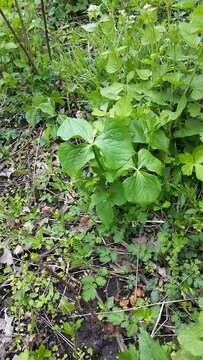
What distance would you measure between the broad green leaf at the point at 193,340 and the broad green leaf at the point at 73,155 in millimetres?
754

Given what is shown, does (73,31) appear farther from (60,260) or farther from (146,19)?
(60,260)

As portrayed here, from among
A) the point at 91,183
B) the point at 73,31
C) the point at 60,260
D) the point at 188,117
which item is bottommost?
the point at 60,260

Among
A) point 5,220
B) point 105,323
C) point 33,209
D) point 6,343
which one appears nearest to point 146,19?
point 33,209

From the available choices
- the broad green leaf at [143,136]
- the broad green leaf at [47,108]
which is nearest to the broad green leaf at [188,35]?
the broad green leaf at [143,136]

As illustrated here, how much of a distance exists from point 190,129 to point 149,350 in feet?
3.51

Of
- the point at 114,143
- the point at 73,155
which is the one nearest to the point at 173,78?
the point at 114,143

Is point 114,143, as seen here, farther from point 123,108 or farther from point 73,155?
point 123,108

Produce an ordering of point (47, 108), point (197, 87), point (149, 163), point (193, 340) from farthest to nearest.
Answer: point (47, 108) < point (197, 87) < point (149, 163) < point (193, 340)

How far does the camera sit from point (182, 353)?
1.44m

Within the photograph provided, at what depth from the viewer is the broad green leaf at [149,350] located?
1.46 meters

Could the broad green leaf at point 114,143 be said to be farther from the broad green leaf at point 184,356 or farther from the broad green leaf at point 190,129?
the broad green leaf at point 184,356

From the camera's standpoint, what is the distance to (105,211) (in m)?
1.91

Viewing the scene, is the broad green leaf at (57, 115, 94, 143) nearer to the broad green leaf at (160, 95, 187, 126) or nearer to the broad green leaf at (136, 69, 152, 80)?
the broad green leaf at (160, 95, 187, 126)

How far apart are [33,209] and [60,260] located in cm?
37
